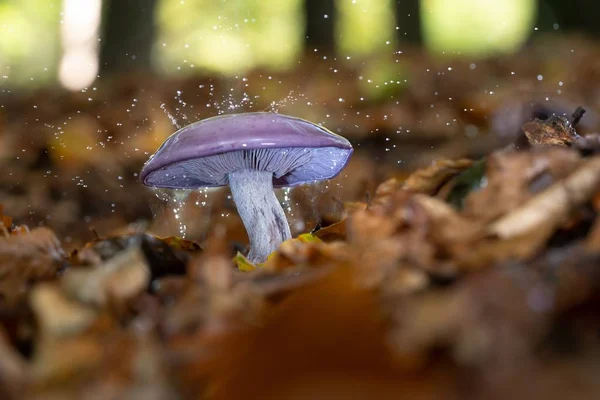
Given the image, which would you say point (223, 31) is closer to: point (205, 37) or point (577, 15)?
point (205, 37)

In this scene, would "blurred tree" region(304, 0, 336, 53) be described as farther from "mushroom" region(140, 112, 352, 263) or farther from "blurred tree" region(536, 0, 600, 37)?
"mushroom" region(140, 112, 352, 263)

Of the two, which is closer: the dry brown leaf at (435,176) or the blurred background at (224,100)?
the dry brown leaf at (435,176)

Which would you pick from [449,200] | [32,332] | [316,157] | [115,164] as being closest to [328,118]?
[115,164]

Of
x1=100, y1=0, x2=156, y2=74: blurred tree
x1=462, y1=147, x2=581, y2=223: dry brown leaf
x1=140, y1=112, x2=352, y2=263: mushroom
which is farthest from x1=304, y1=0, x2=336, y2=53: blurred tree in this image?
x1=462, y1=147, x2=581, y2=223: dry brown leaf

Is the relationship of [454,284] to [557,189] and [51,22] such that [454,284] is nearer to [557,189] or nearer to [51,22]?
[557,189]

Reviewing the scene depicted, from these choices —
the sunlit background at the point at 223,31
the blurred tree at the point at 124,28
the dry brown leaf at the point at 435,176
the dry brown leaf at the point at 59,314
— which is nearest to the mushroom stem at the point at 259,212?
the dry brown leaf at the point at 435,176

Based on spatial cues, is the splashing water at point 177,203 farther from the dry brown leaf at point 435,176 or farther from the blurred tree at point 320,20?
A: the blurred tree at point 320,20

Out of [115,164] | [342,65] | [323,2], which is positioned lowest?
[115,164]

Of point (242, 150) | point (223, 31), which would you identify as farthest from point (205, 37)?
point (242, 150)
